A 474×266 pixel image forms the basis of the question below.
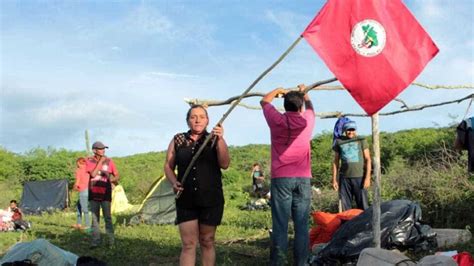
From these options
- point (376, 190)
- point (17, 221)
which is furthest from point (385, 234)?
point (17, 221)

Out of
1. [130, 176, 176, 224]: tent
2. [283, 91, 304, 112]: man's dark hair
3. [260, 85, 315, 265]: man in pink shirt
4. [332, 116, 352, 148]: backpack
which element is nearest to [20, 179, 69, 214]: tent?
[130, 176, 176, 224]: tent

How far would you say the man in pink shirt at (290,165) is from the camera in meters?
4.91

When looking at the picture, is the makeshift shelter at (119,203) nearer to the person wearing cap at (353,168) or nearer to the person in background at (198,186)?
the person wearing cap at (353,168)

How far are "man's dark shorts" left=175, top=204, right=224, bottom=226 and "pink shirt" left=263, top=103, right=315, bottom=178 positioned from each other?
770 mm

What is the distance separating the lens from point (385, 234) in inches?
222

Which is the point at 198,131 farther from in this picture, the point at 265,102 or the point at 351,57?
the point at 351,57

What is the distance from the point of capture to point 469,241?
606cm

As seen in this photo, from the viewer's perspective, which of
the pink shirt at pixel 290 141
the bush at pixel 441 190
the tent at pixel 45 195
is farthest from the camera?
the tent at pixel 45 195

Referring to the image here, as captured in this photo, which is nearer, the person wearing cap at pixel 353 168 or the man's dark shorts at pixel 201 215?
the man's dark shorts at pixel 201 215

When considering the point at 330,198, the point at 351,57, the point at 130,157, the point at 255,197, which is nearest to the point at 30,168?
the point at 130,157

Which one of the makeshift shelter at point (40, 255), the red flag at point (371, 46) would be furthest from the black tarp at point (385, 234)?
the makeshift shelter at point (40, 255)

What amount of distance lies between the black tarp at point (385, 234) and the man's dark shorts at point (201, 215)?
1.49m

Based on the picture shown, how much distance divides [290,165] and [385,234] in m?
1.48

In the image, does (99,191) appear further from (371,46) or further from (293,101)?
(371,46)
